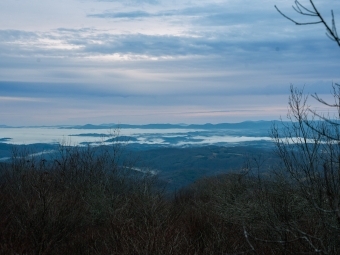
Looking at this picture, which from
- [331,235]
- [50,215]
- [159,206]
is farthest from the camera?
[159,206]

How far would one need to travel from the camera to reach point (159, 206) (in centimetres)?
2281

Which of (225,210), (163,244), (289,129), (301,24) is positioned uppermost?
(301,24)

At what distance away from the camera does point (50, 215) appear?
19.0 metres

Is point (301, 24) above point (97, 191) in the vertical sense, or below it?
above

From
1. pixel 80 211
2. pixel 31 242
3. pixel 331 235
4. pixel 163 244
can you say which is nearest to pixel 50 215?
pixel 31 242

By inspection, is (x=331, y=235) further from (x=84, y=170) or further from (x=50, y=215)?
(x=84, y=170)

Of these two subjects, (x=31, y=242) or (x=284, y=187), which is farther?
(x=284, y=187)

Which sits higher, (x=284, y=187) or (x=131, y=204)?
(x=284, y=187)

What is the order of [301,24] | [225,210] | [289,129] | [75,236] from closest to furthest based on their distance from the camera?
1. [301,24]
2. [289,129]
3. [75,236]
4. [225,210]

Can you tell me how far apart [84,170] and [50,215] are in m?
25.9

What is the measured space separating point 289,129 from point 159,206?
8.34 metres

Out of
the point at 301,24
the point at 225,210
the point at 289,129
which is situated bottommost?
the point at 225,210

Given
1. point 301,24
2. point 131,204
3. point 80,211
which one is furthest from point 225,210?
point 301,24

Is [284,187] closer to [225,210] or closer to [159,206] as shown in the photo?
[159,206]
